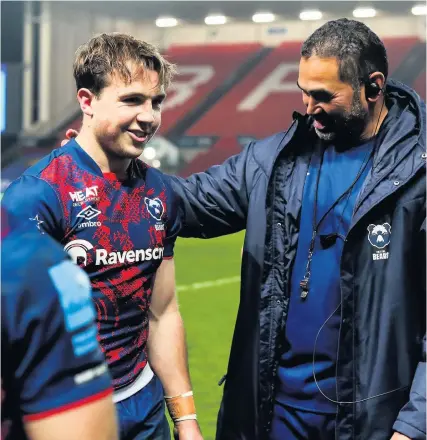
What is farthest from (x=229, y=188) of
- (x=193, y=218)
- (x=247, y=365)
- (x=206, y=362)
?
(x=206, y=362)

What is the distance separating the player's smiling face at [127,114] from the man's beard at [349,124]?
0.59 m

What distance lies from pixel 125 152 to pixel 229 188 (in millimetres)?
545

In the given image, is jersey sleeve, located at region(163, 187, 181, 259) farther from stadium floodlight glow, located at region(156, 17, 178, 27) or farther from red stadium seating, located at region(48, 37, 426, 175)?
stadium floodlight glow, located at region(156, 17, 178, 27)

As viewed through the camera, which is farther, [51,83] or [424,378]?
[51,83]

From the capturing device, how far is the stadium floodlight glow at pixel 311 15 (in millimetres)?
26880

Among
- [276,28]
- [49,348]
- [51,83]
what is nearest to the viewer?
[49,348]

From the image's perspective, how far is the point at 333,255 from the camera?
9.10 ft

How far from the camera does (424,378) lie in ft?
8.60

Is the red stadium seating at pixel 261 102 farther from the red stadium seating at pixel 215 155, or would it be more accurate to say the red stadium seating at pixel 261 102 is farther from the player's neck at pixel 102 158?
the player's neck at pixel 102 158

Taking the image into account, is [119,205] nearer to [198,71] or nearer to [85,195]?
[85,195]

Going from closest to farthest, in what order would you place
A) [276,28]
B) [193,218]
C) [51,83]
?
[193,218] → [51,83] → [276,28]

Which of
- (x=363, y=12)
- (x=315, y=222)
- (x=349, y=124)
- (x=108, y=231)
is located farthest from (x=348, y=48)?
(x=363, y=12)

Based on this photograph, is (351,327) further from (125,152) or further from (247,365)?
(125,152)

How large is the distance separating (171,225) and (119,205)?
268 millimetres
